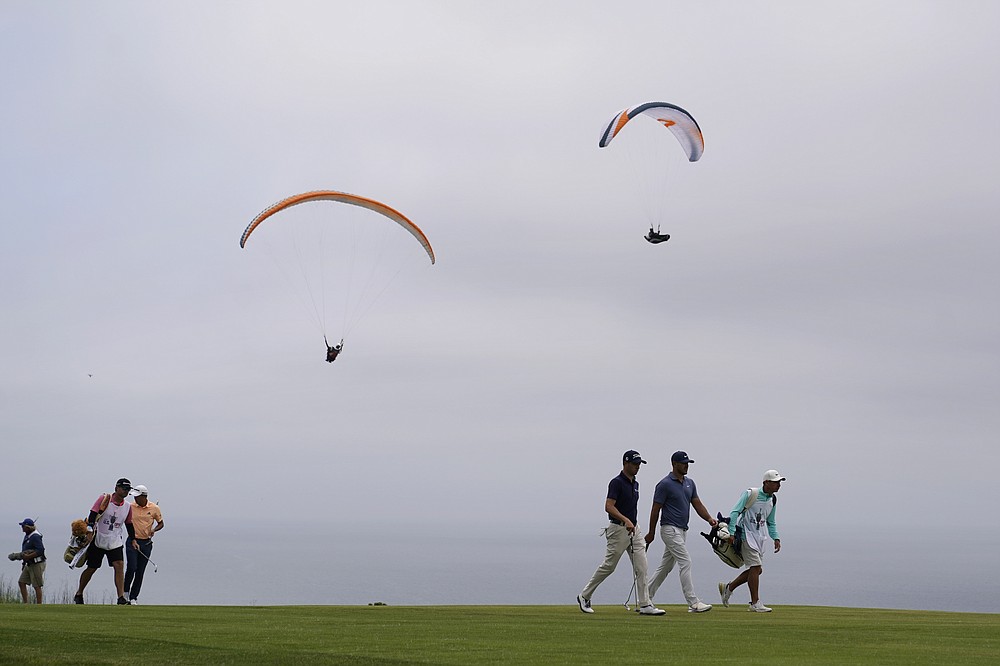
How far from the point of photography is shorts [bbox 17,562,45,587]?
20734 millimetres

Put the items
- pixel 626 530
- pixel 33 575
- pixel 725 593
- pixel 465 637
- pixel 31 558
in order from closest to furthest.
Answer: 1. pixel 465 637
2. pixel 626 530
3. pixel 725 593
4. pixel 31 558
5. pixel 33 575

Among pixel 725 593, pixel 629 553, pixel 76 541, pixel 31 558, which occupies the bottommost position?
pixel 725 593

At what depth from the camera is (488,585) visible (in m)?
150

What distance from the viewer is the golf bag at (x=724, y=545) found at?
16.6 meters

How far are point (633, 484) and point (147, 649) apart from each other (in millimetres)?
7773

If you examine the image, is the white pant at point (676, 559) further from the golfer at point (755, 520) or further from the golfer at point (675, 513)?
the golfer at point (755, 520)

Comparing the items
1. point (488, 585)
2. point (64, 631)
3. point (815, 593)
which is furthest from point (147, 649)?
point (488, 585)

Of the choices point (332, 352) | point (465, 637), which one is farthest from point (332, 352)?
point (465, 637)

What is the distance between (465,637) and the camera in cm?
1120

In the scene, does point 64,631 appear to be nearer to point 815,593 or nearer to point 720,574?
point 815,593

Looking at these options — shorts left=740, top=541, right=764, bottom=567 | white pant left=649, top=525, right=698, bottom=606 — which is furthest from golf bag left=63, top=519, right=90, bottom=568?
shorts left=740, top=541, right=764, bottom=567

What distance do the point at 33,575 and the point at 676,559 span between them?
40.7ft

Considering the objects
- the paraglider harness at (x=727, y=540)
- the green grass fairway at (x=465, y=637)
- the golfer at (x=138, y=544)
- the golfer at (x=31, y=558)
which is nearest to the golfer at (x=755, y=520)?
the paraglider harness at (x=727, y=540)

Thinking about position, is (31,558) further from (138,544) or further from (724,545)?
(724,545)
